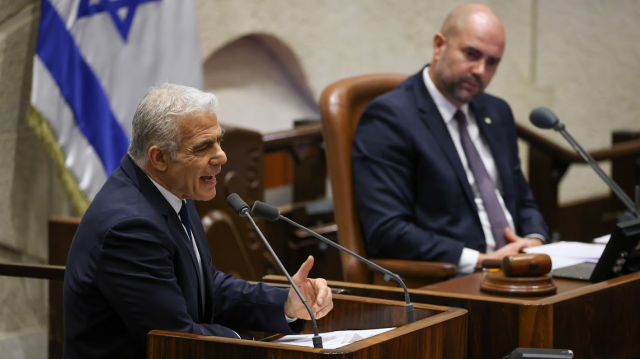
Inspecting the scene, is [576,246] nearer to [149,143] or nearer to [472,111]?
[472,111]

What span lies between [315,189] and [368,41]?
1.41m

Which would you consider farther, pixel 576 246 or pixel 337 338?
pixel 576 246

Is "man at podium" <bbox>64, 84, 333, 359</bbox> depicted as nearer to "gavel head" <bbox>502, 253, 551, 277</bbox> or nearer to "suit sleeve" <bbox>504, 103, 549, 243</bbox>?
"gavel head" <bbox>502, 253, 551, 277</bbox>

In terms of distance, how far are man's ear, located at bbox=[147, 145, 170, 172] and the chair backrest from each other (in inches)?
45.1

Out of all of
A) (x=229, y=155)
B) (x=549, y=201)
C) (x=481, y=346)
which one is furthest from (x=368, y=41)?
(x=481, y=346)

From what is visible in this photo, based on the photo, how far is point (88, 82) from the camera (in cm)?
340

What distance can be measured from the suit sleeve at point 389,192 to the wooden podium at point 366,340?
904 mm

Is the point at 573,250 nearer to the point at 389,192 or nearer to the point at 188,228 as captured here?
the point at 389,192

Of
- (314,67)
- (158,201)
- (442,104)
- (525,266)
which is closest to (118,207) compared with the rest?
(158,201)

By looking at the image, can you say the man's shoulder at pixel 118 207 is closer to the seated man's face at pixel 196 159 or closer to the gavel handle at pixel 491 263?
the seated man's face at pixel 196 159

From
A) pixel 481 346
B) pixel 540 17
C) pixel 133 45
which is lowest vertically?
pixel 481 346

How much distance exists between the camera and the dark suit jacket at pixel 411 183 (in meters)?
3.08

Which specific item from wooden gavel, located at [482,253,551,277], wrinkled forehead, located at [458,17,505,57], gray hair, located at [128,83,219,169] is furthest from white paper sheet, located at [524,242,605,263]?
gray hair, located at [128,83,219,169]

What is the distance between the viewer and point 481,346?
2.30 m
